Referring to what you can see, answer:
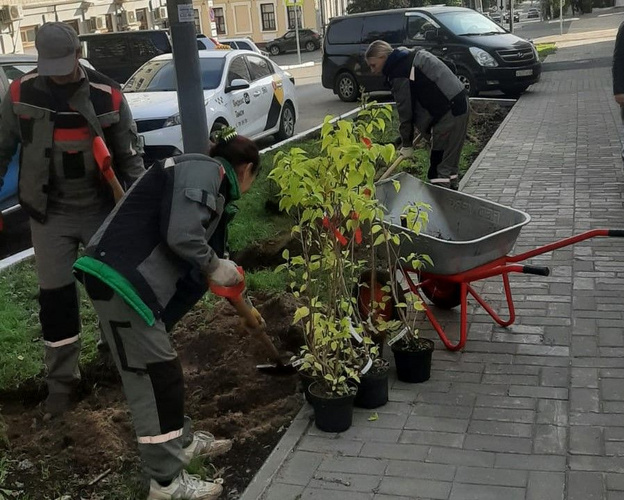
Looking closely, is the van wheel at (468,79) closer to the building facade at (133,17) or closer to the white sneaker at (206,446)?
the building facade at (133,17)

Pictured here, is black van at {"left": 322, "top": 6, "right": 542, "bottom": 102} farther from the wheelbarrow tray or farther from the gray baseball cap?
the gray baseball cap

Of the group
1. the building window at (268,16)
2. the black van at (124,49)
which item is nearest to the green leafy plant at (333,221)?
the black van at (124,49)

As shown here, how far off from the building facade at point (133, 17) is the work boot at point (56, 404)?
2131 centimetres

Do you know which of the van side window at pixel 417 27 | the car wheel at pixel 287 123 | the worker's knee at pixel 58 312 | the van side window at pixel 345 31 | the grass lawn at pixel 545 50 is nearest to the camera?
the worker's knee at pixel 58 312

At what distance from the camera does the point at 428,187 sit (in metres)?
5.43

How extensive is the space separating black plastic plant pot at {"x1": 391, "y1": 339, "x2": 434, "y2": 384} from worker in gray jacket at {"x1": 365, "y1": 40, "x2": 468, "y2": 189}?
256 cm

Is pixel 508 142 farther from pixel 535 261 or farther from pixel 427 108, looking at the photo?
pixel 535 261

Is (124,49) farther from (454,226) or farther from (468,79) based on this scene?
(454,226)

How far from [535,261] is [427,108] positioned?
1.74 meters

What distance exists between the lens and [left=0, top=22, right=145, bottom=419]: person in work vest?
387 cm

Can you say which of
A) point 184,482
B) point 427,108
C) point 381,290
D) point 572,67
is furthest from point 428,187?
point 572,67

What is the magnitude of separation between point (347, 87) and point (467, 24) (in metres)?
3.12

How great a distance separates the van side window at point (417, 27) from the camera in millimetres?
16609

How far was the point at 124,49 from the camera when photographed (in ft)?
63.5
